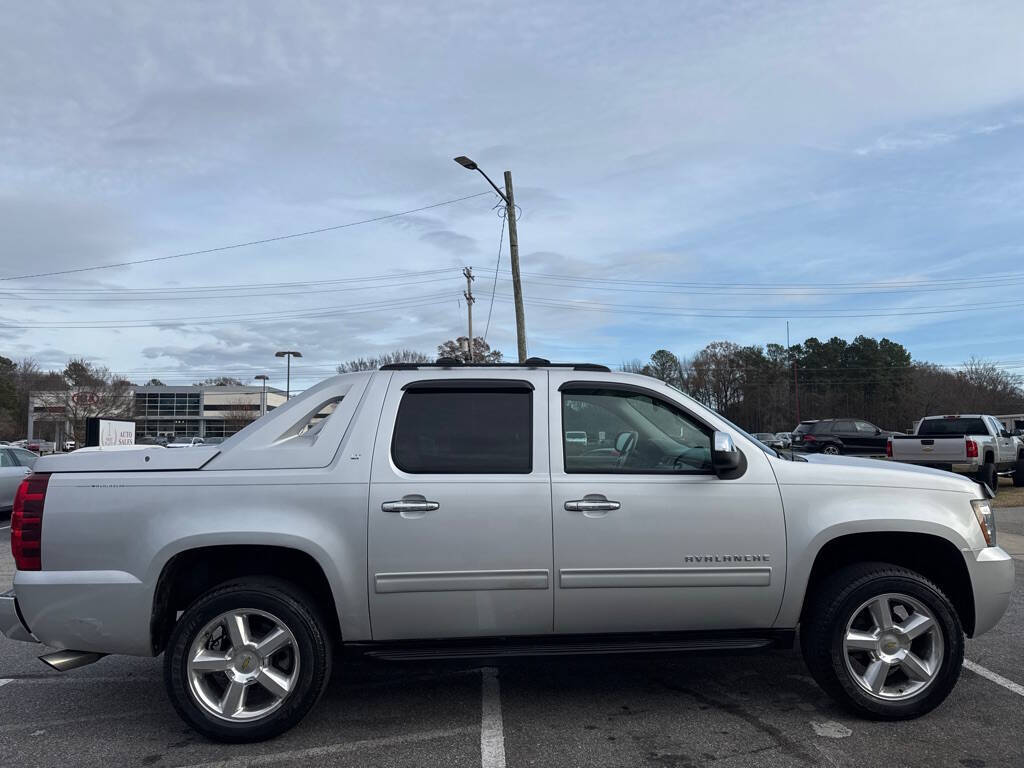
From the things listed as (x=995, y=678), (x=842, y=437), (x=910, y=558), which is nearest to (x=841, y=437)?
(x=842, y=437)

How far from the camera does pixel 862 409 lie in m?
80.9

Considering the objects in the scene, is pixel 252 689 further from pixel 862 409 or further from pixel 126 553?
pixel 862 409

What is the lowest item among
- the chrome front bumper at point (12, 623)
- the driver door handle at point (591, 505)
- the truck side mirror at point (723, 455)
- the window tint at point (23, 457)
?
the chrome front bumper at point (12, 623)

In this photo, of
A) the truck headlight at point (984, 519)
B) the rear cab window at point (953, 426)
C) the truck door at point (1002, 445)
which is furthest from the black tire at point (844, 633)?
the rear cab window at point (953, 426)

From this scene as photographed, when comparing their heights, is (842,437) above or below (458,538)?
below

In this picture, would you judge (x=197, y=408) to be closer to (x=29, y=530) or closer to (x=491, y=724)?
(x=29, y=530)

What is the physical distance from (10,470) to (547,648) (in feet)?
44.2

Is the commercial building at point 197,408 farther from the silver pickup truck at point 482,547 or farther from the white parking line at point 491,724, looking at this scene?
the silver pickup truck at point 482,547

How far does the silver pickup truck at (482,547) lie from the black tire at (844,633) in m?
0.01

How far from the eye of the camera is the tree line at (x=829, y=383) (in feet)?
243

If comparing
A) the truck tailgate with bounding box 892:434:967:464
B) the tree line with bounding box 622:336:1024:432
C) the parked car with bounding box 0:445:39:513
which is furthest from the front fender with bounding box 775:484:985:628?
the tree line with bounding box 622:336:1024:432

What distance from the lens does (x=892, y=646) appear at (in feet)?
13.0

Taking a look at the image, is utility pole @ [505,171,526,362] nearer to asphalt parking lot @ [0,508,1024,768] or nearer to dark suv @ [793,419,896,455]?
dark suv @ [793,419,896,455]

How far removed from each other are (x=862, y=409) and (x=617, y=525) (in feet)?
280
